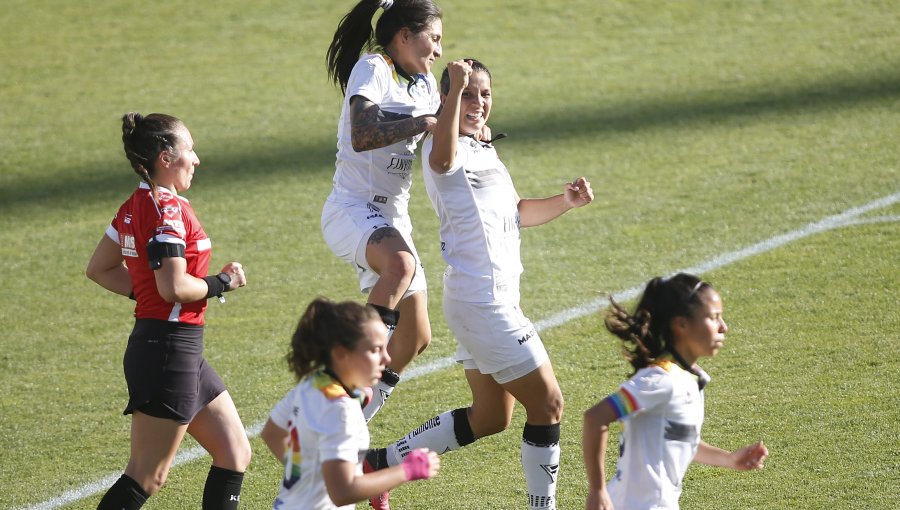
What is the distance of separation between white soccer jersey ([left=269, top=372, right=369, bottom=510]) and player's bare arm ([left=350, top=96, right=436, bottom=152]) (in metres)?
1.51

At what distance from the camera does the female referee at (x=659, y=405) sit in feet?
11.3

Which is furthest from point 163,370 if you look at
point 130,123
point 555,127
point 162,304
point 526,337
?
point 555,127

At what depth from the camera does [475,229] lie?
430cm

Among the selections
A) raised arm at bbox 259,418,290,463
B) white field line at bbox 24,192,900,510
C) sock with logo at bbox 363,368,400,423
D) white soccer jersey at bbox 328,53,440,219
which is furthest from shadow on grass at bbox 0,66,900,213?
raised arm at bbox 259,418,290,463

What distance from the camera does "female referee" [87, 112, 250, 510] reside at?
407 cm

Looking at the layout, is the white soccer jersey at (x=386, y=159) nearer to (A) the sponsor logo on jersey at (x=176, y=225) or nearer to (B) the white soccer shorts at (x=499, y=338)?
(B) the white soccer shorts at (x=499, y=338)

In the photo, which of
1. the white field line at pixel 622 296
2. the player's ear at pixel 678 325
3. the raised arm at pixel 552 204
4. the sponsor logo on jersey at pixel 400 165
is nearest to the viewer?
the player's ear at pixel 678 325

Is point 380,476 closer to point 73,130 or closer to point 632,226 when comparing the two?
point 632,226

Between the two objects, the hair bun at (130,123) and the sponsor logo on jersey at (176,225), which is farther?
the hair bun at (130,123)

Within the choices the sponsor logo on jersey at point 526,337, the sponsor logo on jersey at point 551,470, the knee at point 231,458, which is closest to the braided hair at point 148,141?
the knee at point 231,458

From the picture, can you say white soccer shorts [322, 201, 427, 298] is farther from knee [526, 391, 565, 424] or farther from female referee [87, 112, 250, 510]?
knee [526, 391, 565, 424]

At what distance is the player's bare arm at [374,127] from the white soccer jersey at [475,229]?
0.23m

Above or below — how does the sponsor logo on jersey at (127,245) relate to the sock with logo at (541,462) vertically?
above

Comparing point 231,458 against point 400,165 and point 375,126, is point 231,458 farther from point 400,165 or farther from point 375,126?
point 400,165
